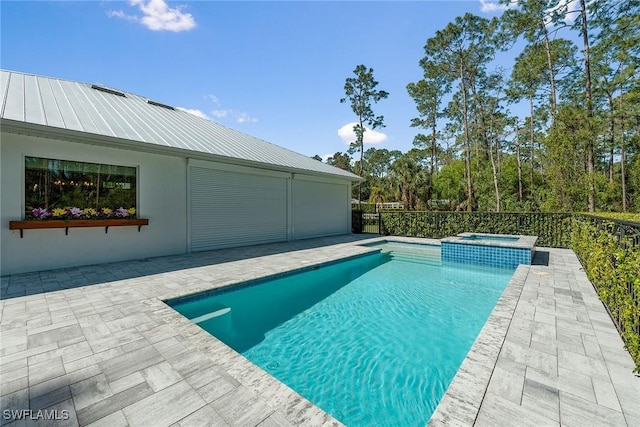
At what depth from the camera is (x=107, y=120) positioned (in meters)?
7.02

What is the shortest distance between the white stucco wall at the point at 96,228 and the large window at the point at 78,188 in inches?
5.6

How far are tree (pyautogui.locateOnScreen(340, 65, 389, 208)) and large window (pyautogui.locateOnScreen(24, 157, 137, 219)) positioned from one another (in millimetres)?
17941

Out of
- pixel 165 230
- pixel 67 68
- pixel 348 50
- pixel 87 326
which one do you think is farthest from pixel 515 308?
pixel 67 68

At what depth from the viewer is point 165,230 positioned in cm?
789

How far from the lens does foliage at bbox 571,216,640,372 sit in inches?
100

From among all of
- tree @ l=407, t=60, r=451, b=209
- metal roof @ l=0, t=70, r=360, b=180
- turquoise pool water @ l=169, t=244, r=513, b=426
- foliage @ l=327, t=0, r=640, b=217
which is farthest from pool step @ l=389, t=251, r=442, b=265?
tree @ l=407, t=60, r=451, b=209

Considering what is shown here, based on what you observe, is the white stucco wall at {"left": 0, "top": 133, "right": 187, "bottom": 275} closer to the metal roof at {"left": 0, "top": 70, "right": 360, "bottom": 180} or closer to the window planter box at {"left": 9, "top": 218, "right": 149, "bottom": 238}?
the window planter box at {"left": 9, "top": 218, "right": 149, "bottom": 238}

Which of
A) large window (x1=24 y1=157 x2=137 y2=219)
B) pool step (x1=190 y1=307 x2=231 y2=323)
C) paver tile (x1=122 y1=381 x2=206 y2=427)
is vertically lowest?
pool step (x1=190 y1=307 x2=231 y2=323)

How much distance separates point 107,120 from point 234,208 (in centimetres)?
417

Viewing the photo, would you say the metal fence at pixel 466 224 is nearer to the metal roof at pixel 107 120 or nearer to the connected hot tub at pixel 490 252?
the connected hot tub at pixel 490 252

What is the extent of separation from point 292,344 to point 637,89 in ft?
62.4

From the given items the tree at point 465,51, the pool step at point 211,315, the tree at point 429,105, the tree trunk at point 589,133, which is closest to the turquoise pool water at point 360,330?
the pool step at point 211,315

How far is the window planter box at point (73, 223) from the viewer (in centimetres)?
559

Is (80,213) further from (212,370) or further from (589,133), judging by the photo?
(589,133)
